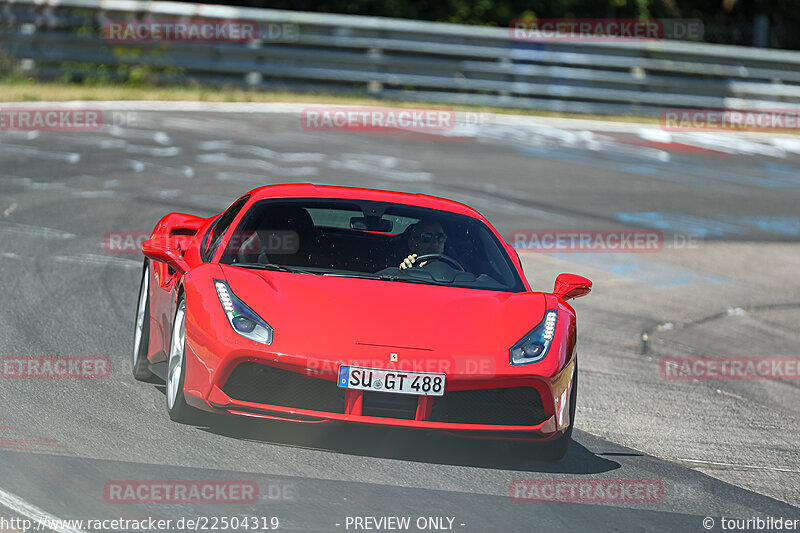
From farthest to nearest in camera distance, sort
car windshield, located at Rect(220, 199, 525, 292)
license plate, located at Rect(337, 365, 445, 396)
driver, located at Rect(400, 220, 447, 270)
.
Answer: driver, located at Rect(400, 220, 447, 270) → car windshield, located at Rect(220, 199, 525, 292) → license plate, located at Rect(337, 365, 445, 396)

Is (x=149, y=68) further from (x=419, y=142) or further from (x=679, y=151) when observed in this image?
(x=679, y=151)

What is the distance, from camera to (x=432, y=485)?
224 inches

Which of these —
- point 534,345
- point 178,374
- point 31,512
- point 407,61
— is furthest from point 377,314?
point 407,61

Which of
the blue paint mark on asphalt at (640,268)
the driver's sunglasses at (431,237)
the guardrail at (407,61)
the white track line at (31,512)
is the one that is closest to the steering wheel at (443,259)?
the driver's sunglasses at (431,237)

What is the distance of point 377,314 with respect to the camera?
20.1 feet

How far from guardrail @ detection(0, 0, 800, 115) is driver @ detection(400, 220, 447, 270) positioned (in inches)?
563

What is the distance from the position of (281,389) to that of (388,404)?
1.63 ft

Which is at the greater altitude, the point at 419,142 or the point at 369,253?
the point at 369,253

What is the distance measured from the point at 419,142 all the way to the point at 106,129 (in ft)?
15.4

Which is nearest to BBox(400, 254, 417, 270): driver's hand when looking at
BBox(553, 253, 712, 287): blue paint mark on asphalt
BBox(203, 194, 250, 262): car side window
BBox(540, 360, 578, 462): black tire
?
BBox(203, 194, 250, 262): car side window

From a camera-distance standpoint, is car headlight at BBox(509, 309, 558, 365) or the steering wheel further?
the steering wheel

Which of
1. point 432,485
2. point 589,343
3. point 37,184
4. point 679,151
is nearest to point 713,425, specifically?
point 589,343

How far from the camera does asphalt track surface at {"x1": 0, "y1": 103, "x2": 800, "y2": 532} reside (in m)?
5.55

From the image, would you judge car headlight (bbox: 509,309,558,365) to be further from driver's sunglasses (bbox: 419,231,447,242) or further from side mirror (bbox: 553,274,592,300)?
driver's sunglasses (bbox: 419,231,447,242)
